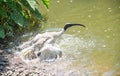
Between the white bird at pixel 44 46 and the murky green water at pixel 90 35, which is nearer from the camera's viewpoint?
the murky green water at pixel 90 35

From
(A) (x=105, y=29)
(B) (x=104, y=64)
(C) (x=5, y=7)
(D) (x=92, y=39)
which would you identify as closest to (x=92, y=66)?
(B) (x=104, y=64)

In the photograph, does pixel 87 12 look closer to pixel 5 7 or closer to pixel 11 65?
pixel 5 7

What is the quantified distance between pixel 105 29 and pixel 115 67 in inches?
97.5

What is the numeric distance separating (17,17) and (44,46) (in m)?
1.03

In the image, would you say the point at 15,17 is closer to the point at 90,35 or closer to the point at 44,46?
the point at 44,46

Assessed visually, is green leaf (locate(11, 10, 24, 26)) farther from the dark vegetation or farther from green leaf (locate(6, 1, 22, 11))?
green leaf (locate(6, 1, 22, 11))

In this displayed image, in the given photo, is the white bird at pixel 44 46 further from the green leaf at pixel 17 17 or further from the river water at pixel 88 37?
the green leaf at pixel 17 17

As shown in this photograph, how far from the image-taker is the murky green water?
9.05m

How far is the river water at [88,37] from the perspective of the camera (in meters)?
8.92

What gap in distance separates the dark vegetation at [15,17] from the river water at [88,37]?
0.40 meters

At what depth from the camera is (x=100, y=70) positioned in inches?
344

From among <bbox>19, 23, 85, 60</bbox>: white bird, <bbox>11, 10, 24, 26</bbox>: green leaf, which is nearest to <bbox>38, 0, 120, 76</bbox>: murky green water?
<bbox>19, 23, 85, 60</bbox>: white bird

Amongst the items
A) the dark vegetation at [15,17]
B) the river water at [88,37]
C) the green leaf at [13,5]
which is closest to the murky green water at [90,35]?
the river water at [88,37]

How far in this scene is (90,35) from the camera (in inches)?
424
